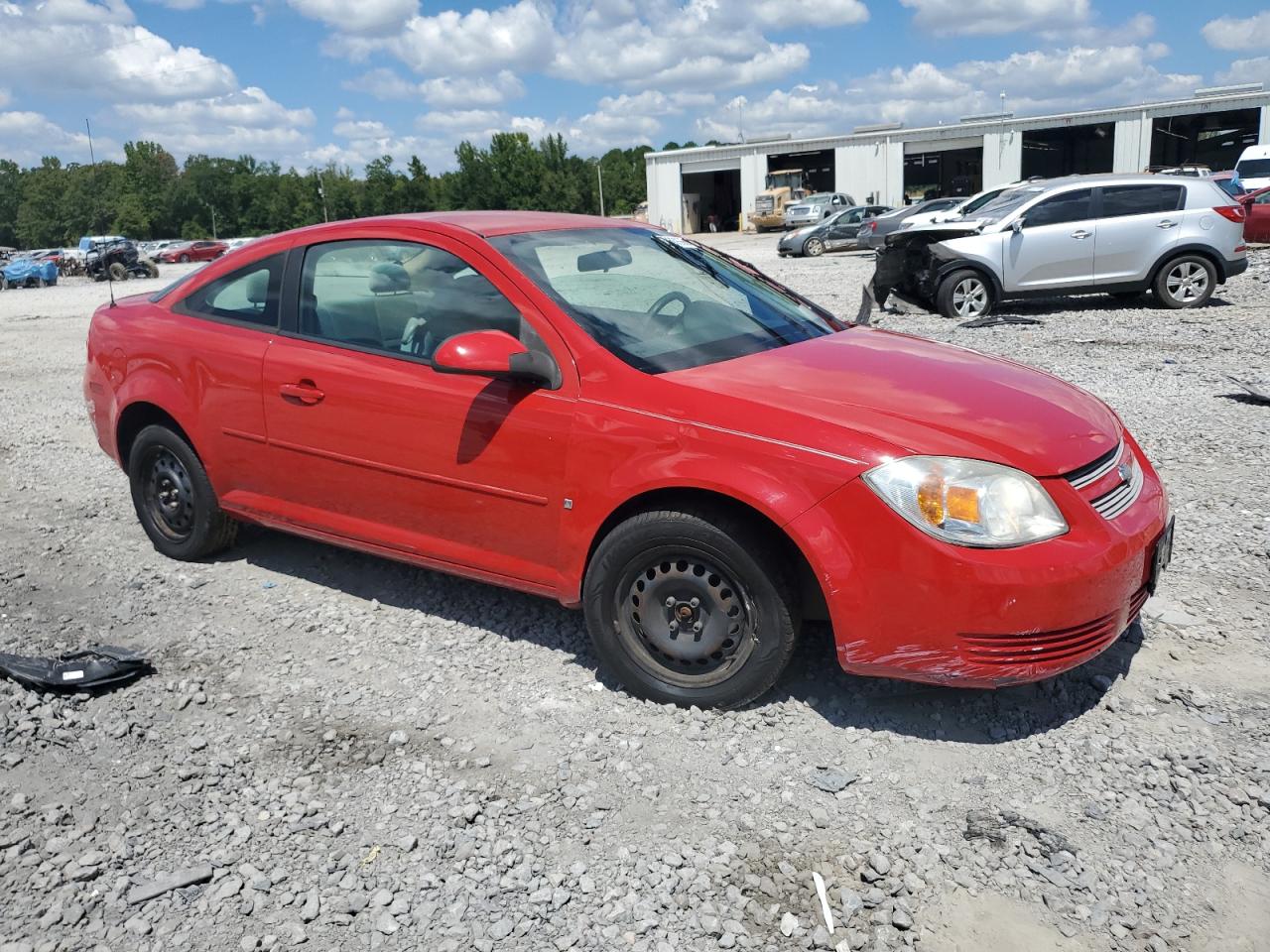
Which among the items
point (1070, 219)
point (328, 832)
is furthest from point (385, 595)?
point (1070, 219)

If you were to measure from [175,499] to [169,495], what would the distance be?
0.16ft

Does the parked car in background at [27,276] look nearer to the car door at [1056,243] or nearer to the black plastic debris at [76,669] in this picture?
the car door at [1056,243]

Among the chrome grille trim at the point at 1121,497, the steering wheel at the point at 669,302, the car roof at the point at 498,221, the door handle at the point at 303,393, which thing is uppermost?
the car roof at the point at 498,221

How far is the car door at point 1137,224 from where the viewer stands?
517 inches

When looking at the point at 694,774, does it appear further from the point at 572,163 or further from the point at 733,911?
the point at 572,163

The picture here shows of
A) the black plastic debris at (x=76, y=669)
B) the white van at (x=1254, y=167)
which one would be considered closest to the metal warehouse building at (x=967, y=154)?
the white van at (x=1254, y=167)

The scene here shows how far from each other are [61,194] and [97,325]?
95.2 metres

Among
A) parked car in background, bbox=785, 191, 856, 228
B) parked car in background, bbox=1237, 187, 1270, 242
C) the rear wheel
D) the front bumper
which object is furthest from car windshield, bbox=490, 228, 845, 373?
parked car in background, bbox=785, 191, 856, 228

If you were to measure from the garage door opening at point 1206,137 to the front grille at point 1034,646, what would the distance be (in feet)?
196

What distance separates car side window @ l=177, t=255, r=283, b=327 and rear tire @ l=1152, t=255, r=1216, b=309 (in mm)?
12020

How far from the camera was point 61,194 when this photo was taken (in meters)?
86.7

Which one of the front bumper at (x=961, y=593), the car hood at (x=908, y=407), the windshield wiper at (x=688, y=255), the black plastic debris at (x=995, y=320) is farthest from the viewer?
the black plastic debris at (x=995, y=320)

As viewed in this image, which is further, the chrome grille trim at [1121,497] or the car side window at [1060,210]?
the car side window at [1060,210]

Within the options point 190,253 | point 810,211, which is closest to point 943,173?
point 810,211
